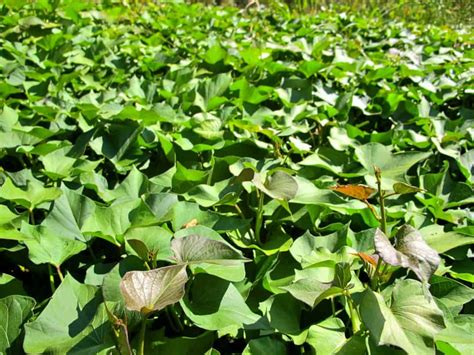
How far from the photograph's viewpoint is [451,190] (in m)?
1.60

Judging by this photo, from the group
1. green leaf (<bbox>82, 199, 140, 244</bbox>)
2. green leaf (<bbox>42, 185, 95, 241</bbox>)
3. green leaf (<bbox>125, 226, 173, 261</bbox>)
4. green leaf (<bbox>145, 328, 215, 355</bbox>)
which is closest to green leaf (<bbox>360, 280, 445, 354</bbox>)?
green leaf (<bbox>145, 328, 215, 355</bbox>)

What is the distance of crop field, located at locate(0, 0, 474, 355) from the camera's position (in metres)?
0.94

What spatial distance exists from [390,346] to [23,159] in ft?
4.43

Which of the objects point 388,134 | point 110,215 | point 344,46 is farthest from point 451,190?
point 344,46

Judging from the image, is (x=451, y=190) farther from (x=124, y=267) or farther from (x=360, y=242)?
(x=124, y=267)

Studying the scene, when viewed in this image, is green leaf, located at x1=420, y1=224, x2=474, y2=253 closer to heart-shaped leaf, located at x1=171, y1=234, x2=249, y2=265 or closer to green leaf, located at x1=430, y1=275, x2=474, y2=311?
green leaf, located at x1=430, y1=275, x2=474, y2=311

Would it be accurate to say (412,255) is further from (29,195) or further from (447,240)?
(29,195)

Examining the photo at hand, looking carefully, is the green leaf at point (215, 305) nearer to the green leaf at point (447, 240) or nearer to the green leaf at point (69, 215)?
the green leaf at point (69, 215)

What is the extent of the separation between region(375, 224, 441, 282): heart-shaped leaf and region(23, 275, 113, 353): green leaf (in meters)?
0.47

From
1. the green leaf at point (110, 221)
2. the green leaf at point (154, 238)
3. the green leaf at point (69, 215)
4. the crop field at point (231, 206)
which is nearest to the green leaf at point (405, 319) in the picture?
the crop field at point (231, 206)

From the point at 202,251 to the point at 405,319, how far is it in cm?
36

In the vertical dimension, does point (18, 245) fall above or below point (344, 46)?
above

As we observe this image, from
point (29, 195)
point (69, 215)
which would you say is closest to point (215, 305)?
point (69, 215)

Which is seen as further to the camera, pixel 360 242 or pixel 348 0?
pixel 348 0
